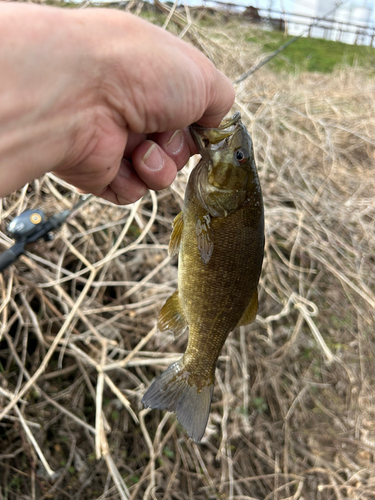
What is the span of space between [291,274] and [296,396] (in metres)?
1.09

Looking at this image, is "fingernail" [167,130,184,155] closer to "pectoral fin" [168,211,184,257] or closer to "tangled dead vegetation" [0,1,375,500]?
"pectoral fin" [168,211,184,257]

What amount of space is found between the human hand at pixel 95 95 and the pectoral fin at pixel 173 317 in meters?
0.58

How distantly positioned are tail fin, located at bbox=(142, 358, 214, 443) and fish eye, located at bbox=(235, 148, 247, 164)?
990 mm

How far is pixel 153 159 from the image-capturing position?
135 cm

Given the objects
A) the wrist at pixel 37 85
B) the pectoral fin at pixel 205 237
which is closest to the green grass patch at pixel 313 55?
the pectoral fin at pixel 205 237

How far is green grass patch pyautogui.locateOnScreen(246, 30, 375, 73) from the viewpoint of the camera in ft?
28.0

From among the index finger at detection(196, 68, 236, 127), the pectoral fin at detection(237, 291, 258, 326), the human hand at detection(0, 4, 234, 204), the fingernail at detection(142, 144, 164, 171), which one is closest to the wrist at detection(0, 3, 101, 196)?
the human hand at detection(0, 4, 234, 204)

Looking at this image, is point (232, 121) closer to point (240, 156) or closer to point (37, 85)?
point (240, 156)

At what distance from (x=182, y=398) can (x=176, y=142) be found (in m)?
1.19

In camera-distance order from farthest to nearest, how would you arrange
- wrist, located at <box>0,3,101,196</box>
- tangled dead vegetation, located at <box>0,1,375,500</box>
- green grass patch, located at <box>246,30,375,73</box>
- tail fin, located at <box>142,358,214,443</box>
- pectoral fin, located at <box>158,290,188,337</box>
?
green grass patch, located at <box>246,30,375,73</box> < tangled dead vegetation, located at <box>0,1,375,500</box> < pectoral fin, located at <box>158,290,188,337</box> < tail fin, located at <box>142,358,214,443</box> < wrist, located at <box>0,3,101,196</box>

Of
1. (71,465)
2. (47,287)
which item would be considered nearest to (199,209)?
(47,287)

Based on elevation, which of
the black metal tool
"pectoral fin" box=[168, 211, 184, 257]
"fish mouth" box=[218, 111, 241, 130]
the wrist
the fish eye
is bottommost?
the black metal tool

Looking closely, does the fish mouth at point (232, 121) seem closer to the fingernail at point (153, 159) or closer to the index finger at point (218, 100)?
the index finger at point (218, 100)

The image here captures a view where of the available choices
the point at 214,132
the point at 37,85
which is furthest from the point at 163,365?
the point at 37,85
